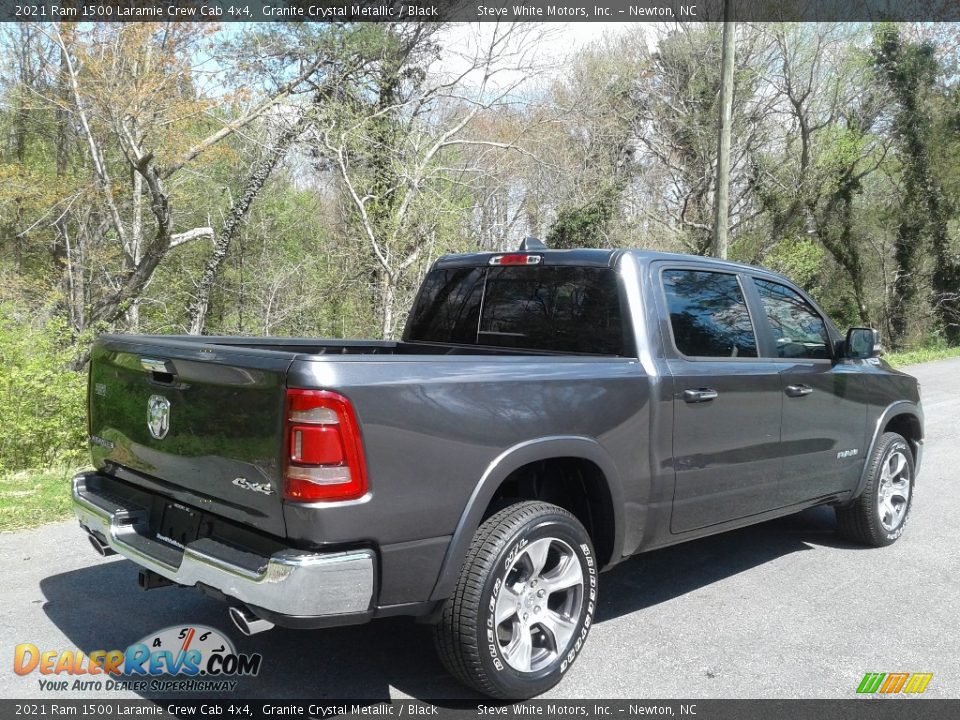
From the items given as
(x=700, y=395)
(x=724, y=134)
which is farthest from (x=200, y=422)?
(x=724, y=134)

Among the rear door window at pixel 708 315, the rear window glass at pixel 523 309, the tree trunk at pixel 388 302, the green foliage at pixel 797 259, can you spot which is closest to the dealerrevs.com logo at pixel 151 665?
the rear window glass at pixel 523 309

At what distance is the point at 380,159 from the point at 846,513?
12918mm

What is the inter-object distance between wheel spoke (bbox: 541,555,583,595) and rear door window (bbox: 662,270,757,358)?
1.27 meters

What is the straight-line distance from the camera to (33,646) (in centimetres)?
383

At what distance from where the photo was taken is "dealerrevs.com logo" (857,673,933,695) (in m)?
3.62

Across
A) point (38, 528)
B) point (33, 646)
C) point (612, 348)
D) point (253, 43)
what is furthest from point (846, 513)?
point (253, 43)

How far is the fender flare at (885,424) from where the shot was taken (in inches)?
218

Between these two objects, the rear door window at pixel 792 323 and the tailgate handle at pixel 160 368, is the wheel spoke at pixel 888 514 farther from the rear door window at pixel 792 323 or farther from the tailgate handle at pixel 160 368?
the tailgate handle at pixel 160 368

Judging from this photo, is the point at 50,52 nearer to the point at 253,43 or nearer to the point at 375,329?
the point at 253,43

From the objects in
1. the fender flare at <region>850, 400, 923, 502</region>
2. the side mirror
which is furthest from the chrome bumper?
the fender flare at <region>850, 400, 923, 502</region>

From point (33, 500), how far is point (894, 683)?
5.72 meters

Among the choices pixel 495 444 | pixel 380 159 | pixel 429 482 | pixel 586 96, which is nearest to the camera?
pixel 429 482

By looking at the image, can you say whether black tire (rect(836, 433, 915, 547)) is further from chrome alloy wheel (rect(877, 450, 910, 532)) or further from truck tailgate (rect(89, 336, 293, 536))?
truck tailgate (rect(89, 336, 293, 536))

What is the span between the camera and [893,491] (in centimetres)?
586
